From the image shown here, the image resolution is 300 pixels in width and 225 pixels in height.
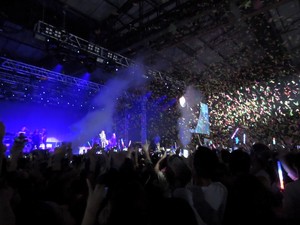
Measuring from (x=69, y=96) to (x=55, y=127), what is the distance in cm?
283

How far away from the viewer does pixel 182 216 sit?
1.13m

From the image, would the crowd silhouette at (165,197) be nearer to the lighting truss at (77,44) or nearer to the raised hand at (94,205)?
the raised hand at (94,205)

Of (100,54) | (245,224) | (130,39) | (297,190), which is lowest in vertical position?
(245,224)

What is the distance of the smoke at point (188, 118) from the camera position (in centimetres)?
1434

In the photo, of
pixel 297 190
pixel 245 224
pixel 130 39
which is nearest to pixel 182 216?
pixel 245 224

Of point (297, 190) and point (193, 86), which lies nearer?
point (297, 190)

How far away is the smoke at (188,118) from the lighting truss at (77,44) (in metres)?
5.90

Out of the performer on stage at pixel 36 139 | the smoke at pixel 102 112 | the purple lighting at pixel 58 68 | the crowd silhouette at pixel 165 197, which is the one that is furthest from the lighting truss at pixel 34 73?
the crowd silhouette at pixel 165 197

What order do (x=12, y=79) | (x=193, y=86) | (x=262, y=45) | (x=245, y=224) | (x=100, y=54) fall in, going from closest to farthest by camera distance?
(x=245, y=224) → (x=100, y=54) → (x=262, y=45) → (x=12, y=79) → (x=193, y=86)

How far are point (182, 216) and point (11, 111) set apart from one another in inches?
629

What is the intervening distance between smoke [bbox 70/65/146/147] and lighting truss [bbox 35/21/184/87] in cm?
284

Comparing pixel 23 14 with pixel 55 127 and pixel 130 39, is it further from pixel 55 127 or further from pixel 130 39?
pixel 55 127

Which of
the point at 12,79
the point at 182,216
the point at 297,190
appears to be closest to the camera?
the point at 182,216

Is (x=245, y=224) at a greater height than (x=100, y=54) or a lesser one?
lesser
